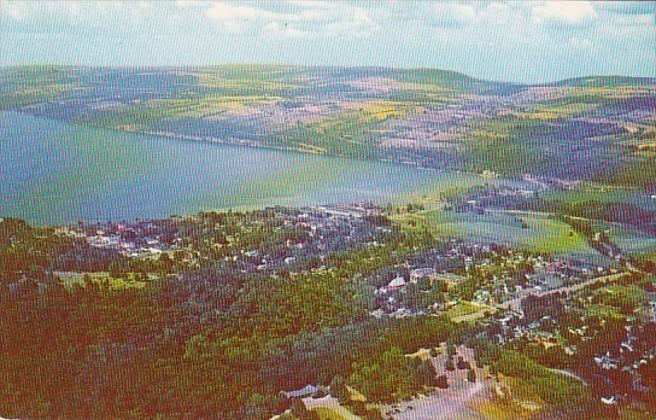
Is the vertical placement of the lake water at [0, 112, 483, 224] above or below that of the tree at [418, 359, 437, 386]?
above

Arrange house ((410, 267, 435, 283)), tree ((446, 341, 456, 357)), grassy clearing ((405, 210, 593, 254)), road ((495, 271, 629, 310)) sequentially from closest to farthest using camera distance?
tree ((446, 341, 456, 357)) < road ((495, 271, 629, 310)) < house ((410, 267, 435, 283)) < grassy clearing ((405, 210, 593, 254))

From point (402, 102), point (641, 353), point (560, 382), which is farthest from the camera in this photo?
point (402, 102)

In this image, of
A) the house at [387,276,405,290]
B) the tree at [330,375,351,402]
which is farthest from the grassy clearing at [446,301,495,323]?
the tree at [330,375,351,402]

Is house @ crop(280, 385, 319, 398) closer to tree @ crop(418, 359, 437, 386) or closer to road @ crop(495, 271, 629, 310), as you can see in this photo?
tree @ crop(418, 359, 437, 386)

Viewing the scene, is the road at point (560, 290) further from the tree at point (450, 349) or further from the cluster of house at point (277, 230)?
the cluster of house at point (277, 230)

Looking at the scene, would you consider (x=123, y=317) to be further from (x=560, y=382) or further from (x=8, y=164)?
(x=560, y=382)

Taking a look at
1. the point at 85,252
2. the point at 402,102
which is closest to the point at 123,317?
the point at 85,252
